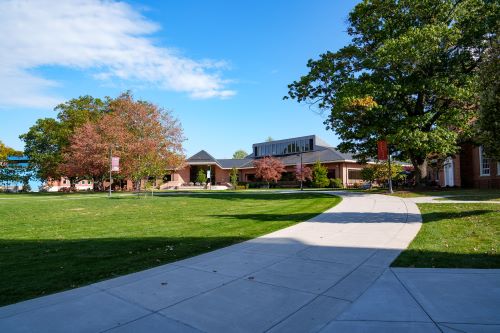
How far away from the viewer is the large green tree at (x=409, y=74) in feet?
66.8

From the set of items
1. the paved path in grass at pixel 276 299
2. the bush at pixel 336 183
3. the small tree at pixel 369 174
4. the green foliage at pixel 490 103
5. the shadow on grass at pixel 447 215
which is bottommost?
the paved path in grass at pixel 276 299

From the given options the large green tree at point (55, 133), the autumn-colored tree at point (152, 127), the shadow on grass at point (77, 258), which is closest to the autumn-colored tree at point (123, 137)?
the autumn-colored tree at point (152, 127)

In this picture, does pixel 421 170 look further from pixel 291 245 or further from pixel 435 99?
pixel 291 245

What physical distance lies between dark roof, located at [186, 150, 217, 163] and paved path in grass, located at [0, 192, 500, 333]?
5664 centimetres

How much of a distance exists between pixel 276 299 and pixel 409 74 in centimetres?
2193

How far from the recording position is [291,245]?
7.30 metres

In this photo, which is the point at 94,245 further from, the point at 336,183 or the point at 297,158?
the point at 297,158

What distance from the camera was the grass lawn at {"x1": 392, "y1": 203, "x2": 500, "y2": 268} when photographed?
5.69 meters

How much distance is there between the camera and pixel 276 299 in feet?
13.7

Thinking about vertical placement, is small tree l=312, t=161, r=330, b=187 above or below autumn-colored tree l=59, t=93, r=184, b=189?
below

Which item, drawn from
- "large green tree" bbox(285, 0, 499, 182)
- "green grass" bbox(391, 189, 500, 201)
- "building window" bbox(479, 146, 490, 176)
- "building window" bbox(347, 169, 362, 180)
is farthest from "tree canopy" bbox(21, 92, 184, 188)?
"building window" bbox(479, 146, 490, 176)

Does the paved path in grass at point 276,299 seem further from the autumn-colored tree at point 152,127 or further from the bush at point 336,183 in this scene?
the bush at point 336,183

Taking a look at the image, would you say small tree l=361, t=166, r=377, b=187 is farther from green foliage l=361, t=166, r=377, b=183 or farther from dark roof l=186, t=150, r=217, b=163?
dark roof l=186, t=150, r=217, b=163

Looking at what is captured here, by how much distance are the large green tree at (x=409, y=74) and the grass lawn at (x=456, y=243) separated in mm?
11071
